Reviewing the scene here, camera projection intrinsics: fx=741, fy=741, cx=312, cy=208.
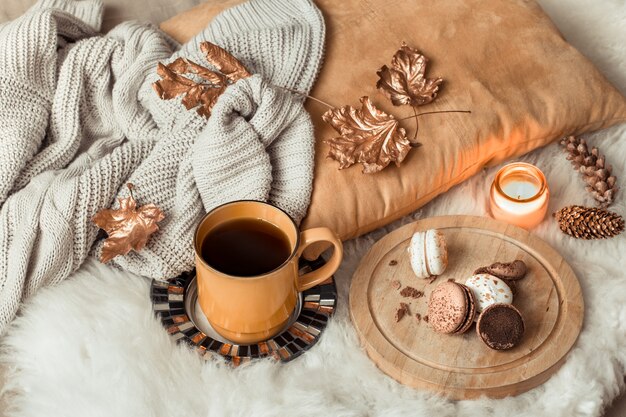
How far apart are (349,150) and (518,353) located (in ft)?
1.02

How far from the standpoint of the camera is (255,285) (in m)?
0.73

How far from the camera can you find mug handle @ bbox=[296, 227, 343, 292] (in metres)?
0.77

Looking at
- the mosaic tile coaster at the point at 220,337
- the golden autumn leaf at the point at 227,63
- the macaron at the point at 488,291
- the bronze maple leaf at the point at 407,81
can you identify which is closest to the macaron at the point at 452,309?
the macaron at the point at 488,291

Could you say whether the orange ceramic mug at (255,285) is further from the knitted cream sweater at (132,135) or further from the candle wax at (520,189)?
the candle wax at (520,189)

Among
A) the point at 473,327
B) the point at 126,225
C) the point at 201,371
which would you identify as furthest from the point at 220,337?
the point at 473,327

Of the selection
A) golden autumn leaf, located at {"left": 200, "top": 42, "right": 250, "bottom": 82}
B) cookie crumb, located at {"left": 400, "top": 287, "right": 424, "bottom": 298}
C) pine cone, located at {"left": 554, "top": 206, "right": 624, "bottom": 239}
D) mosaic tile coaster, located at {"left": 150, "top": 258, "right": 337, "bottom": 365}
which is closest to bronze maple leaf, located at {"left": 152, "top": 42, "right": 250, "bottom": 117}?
golden autumn leaf, located at {"left": 200, "top": 42, "right": 250, "bottom": 82}

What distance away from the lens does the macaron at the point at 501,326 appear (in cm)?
76

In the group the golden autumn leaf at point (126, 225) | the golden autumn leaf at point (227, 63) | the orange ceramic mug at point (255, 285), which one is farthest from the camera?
the golden autumn leaf at point (227, 63)

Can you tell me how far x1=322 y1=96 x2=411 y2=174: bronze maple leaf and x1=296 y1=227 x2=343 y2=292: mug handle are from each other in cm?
15

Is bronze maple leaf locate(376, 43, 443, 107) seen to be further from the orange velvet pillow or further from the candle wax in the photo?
the candle wax

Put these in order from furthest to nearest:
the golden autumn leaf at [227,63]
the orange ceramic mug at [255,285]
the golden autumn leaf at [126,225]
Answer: the golden autumn leaf at [227,63] → the golden autumn leaf at [126,225] → the orange ceramic mug at [255,285]

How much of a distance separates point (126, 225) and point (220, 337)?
0.17 metres

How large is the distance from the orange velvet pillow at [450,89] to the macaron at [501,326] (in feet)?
0.66

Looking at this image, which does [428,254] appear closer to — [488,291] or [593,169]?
[488,291]
